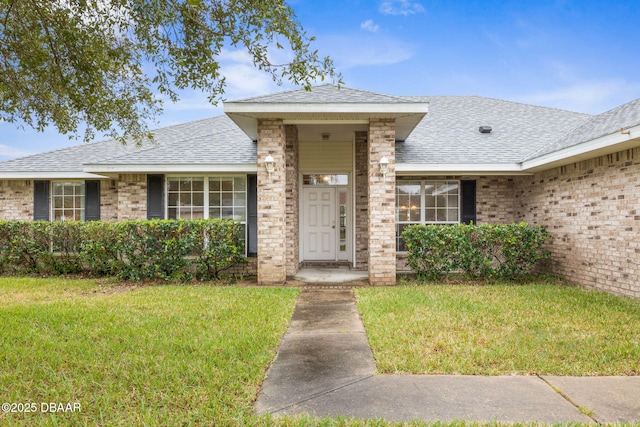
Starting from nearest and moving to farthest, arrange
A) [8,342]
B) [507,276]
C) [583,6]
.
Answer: [8,342] < [507,276] < [583,6]

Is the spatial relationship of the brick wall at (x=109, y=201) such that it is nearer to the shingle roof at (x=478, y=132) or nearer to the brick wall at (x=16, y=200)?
the brick wall at (x=16, y=200)

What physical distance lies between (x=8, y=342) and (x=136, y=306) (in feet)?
6.14

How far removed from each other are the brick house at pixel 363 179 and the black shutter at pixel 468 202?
0.11 ft

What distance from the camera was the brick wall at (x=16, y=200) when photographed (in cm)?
1131

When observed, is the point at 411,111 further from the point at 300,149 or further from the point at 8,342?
the point at 8,342

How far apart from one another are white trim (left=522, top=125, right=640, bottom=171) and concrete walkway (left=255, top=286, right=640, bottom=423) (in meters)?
4.27

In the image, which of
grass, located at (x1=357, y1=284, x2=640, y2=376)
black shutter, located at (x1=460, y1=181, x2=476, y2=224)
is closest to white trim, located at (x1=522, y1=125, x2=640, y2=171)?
black shutter, located at (x1=460, y1=181, x2=476, y2=224)

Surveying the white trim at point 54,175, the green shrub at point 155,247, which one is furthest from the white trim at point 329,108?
the white trim at point 54,175

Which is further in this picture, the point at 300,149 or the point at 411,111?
the point at 300,149

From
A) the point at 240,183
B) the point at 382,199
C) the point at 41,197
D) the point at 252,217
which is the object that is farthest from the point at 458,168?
the point at 41,197

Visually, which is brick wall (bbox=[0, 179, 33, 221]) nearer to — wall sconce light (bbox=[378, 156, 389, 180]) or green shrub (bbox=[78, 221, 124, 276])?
green shrub (bbox=[78, 221, 124, 276])

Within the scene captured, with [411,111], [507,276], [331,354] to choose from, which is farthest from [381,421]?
[507,276]

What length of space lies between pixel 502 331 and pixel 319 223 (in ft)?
22.8

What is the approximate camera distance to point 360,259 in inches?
409
